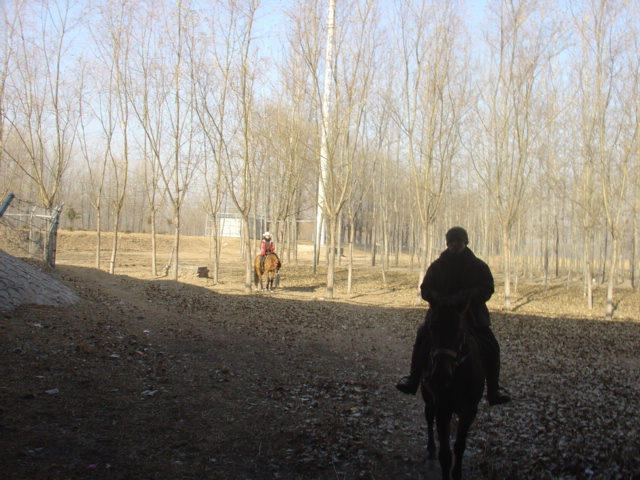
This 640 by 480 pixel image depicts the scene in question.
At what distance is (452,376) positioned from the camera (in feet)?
14.3

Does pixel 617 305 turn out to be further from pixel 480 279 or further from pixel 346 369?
pixel 480 279

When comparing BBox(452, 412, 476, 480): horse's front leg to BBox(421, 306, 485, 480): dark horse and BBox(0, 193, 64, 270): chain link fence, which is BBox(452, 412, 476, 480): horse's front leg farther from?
BBox(0, 193, 64, 270): chain link fence

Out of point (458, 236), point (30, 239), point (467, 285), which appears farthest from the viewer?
point (30, 239)

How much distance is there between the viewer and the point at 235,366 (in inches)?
329

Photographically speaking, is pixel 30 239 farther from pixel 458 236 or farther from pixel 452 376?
pixel 452 376

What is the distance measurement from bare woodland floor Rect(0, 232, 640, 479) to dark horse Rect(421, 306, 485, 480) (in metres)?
0.67

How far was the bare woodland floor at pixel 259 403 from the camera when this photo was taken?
4.82 meters

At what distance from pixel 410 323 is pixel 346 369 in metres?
6.35

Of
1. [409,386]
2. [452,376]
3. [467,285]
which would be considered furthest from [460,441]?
[467,285]

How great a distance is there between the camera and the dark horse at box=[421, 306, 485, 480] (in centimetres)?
427

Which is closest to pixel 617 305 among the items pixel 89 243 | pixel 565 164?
pixel 565 164

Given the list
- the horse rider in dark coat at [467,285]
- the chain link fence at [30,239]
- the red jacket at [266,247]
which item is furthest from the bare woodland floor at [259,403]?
the red jacket at [266,247]

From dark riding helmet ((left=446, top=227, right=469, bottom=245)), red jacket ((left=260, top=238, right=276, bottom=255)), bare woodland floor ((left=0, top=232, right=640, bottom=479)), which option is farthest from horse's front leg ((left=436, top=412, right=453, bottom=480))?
red jacket ((left=260, top=238, right=276, bottom=255))

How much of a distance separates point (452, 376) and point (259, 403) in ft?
10.3
